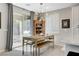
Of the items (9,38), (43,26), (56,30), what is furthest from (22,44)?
(56,30)

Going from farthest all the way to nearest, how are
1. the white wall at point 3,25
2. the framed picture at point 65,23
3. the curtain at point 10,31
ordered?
the framed picture at point 65,23 < the curtain at point 10,31 < the white wall at point 3,25

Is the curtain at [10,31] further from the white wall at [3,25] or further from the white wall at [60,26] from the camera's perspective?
the white wall at [60,26]

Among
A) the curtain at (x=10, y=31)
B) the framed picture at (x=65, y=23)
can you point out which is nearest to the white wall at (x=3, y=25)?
the curtain at (x=10, y=31)

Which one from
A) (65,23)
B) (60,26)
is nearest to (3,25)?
(60,26)

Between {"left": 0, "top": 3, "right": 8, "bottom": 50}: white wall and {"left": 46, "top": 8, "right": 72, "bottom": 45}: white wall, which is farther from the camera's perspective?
{"left": 46, "top": 8, "right": 72, "bottom": 45}: white wall

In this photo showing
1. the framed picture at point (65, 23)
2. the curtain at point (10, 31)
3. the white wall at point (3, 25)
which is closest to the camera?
the white wall at point (3, 25)

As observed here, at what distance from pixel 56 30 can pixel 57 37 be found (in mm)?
278

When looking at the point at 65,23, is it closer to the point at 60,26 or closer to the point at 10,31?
the point at 60,26

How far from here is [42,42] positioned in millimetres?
2902

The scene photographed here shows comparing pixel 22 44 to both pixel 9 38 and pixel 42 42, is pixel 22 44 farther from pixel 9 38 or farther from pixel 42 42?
pixel 42 42

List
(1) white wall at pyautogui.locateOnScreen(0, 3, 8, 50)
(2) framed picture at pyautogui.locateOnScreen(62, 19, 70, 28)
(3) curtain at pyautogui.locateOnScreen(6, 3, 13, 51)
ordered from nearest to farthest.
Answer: (1) white wall at pyautogui.locateOnScreen(0, 3, 8, 50) → (3) curtain at pyautogui.locateOnScreen(6, 3, 13, 51) → (2) framed picture at pyautogui.locateOnScreen(62, 19, 70, 28)

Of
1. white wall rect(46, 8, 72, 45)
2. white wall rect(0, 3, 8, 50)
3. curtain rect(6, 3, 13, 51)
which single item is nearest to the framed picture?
white wall rect(46, 8, 72, 45)

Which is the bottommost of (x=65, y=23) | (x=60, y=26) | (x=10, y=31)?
(x=10, y=31)

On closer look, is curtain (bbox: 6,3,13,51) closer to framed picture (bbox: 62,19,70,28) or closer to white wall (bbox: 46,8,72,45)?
white wall (bbox: 46,8,72,45)
